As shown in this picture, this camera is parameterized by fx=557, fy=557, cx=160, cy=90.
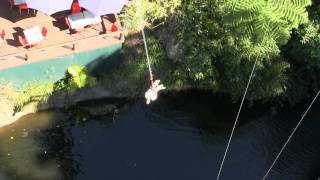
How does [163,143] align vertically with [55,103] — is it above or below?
below

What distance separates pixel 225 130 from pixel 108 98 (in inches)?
161

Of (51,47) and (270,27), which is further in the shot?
(51,47)

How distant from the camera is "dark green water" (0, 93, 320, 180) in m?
16.6

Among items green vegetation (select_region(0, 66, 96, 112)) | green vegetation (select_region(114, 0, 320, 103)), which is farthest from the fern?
green vegetation (select_region(0, 66, 96, 112))

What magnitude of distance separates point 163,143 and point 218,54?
132 inches

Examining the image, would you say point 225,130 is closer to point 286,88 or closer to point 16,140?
point 286,88

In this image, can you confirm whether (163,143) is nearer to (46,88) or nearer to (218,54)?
(218,54)

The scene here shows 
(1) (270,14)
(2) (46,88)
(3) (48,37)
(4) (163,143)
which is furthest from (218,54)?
(2) (46,88)

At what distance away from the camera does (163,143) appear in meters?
17.5

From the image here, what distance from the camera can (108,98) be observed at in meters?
18.9

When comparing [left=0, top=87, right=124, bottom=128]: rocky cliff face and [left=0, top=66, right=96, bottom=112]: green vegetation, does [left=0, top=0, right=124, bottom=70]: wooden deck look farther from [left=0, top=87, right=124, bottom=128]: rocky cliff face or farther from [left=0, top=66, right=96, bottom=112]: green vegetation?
[left=0, top=87, right=124, bottom=128]: rocky cliff face

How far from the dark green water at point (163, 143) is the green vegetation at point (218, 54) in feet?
2.51

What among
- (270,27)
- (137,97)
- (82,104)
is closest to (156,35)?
(137,97)

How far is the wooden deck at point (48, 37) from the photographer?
17.7 meters
